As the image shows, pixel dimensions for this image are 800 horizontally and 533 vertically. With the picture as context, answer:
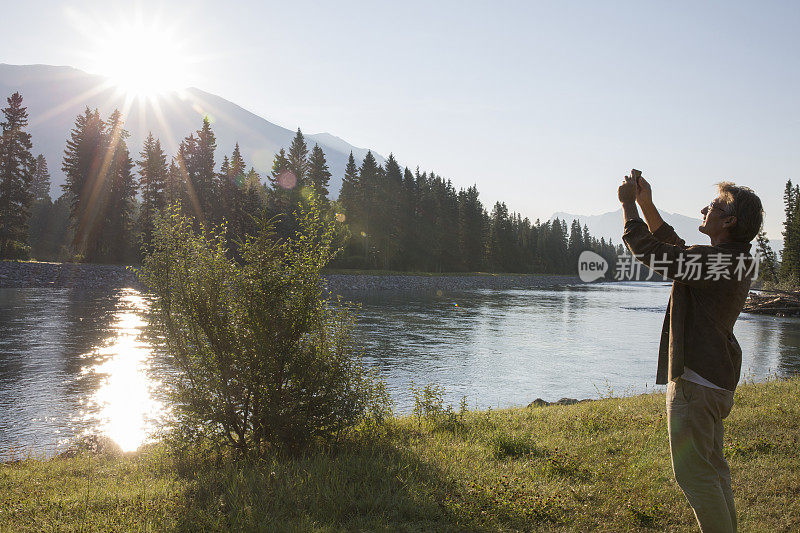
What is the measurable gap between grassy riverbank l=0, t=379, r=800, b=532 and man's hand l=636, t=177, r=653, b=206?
315 centimetres

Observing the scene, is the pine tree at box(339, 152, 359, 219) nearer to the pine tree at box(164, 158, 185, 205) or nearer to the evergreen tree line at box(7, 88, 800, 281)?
the evergreen tree line at box(7, 88, 800, 281)

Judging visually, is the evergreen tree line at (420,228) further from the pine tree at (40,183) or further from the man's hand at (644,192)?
the pine tree at (40,183)

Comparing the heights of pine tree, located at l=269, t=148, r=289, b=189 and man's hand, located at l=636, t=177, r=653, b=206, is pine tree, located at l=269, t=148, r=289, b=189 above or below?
above

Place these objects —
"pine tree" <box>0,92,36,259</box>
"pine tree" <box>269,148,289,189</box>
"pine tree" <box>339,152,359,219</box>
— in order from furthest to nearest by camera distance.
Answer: "pine tree" <box>339,152,359,219</box>
"pine tree" <box>269,148,289,189</box>
"pine tree" <box>0,92,36,259</box>

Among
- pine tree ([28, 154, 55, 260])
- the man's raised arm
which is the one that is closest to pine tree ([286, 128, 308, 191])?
pine tree ([28, 154, 55, 260])

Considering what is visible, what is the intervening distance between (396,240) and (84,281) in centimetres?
4641

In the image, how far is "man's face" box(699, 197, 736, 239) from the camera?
3482 mm

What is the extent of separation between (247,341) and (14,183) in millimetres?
60080

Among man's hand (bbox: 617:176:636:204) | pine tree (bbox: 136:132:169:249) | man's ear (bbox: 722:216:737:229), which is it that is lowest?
man's ear (bbox: 722:216:737:229)

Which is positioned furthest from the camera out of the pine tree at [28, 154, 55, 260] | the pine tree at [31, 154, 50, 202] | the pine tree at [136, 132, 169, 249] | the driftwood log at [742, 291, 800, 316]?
the pine tree at [31, 154, 50, 202]

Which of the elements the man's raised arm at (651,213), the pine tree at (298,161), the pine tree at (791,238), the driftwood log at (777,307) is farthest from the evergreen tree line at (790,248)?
the man's raised arm at (651,213)

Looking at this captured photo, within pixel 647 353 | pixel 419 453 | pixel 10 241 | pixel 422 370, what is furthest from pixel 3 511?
pixel 10 241

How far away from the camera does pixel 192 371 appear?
688 cm

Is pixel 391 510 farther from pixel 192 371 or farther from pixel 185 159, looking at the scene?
pixel 185 159
